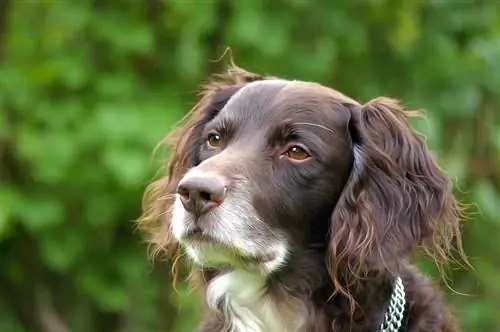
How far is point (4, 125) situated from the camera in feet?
22.4

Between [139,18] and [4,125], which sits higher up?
[139,18]

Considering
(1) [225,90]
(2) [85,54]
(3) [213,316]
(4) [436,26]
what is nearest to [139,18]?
(2) [85,54]

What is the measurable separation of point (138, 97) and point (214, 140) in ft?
8.43

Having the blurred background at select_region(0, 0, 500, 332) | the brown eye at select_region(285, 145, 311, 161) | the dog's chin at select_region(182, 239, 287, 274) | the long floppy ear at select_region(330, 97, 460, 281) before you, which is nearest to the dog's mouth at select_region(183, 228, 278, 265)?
the dog's chin at select_region(182, 239, 287, 274)

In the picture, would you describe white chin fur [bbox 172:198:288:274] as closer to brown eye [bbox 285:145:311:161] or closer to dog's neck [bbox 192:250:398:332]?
dog's neck [bbox 192:250:398:332]

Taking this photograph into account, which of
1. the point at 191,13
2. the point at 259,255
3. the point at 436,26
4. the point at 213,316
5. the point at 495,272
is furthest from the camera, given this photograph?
the point at 495,272

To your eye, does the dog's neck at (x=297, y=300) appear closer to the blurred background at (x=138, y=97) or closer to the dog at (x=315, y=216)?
the dog at (x=315, y=216)

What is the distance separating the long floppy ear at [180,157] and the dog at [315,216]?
192 mm

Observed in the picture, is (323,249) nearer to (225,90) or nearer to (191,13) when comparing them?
(225,90)

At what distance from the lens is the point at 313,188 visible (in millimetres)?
4188

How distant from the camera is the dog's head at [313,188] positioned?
4.04m

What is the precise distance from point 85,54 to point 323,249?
316cm

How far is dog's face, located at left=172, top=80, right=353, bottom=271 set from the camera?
399 cm

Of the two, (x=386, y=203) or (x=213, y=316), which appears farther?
(x=213, y=316)
